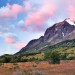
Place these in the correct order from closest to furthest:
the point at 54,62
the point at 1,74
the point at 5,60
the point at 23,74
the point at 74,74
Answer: the point at 23,74
the point at 74,74
the point at 1,74
the point at 54,62
the point at 5,60

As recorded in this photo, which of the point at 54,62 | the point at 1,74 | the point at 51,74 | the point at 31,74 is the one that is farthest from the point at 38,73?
the point at 54,62

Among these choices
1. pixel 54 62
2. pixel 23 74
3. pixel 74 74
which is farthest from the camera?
pixel 54 62

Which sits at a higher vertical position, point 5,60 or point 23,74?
point 5,60

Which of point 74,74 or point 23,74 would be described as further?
point 74,74

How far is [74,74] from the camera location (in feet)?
138

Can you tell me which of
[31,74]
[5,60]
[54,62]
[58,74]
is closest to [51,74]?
[58,74]

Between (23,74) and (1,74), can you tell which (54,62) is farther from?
(23,74)

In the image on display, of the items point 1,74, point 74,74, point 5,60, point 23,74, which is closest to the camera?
point 23,74

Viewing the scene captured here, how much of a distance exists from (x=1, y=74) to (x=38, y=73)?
874cm

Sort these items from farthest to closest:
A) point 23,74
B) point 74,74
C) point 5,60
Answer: point 5,60, point 74,74, point 23,74

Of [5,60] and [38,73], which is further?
[5,60]

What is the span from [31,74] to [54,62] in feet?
139

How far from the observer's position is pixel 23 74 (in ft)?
126

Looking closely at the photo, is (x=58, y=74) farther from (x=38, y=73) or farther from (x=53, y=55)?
(x=53, y=55)
